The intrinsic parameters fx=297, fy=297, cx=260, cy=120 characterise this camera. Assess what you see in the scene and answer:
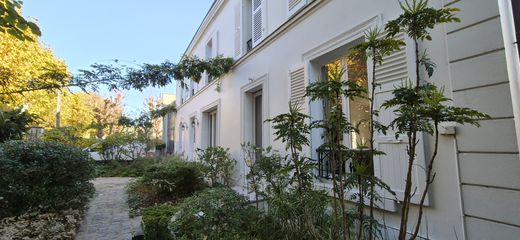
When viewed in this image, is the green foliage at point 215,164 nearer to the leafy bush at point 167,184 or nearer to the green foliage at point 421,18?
→ the leafy bush at point 167,184

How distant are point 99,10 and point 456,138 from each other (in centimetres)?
955

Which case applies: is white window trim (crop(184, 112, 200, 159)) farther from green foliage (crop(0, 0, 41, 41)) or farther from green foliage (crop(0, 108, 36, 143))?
green foliage (crop(0, 0, 41, 41))

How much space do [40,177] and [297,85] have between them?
4359 millimetres

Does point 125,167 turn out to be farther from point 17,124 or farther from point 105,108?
point 105,108

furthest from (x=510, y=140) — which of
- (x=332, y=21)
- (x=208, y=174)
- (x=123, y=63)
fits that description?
(x=123, y=63)

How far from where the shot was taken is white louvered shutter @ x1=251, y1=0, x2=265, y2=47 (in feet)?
20.2

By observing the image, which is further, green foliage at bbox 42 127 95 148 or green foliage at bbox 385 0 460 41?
green foliage at bbox 42 127 95 148

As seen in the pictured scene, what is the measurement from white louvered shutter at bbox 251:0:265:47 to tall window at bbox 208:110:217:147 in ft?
12.2

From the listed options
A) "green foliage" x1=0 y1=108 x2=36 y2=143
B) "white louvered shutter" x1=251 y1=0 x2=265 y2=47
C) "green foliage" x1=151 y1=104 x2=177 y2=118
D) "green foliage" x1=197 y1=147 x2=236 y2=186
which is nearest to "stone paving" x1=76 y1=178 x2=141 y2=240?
"green foliage" x1=197 y1=147 x2=236 y2=186

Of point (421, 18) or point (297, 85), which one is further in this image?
point (297, 85)

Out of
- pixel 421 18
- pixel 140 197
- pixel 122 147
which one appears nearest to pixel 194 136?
pixel 122 147

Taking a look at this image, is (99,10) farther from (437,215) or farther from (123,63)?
(437,215)

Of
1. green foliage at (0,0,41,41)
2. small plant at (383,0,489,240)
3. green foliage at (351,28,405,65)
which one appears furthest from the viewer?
green foliage at (0,0,41,41)

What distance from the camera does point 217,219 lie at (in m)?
3.17
